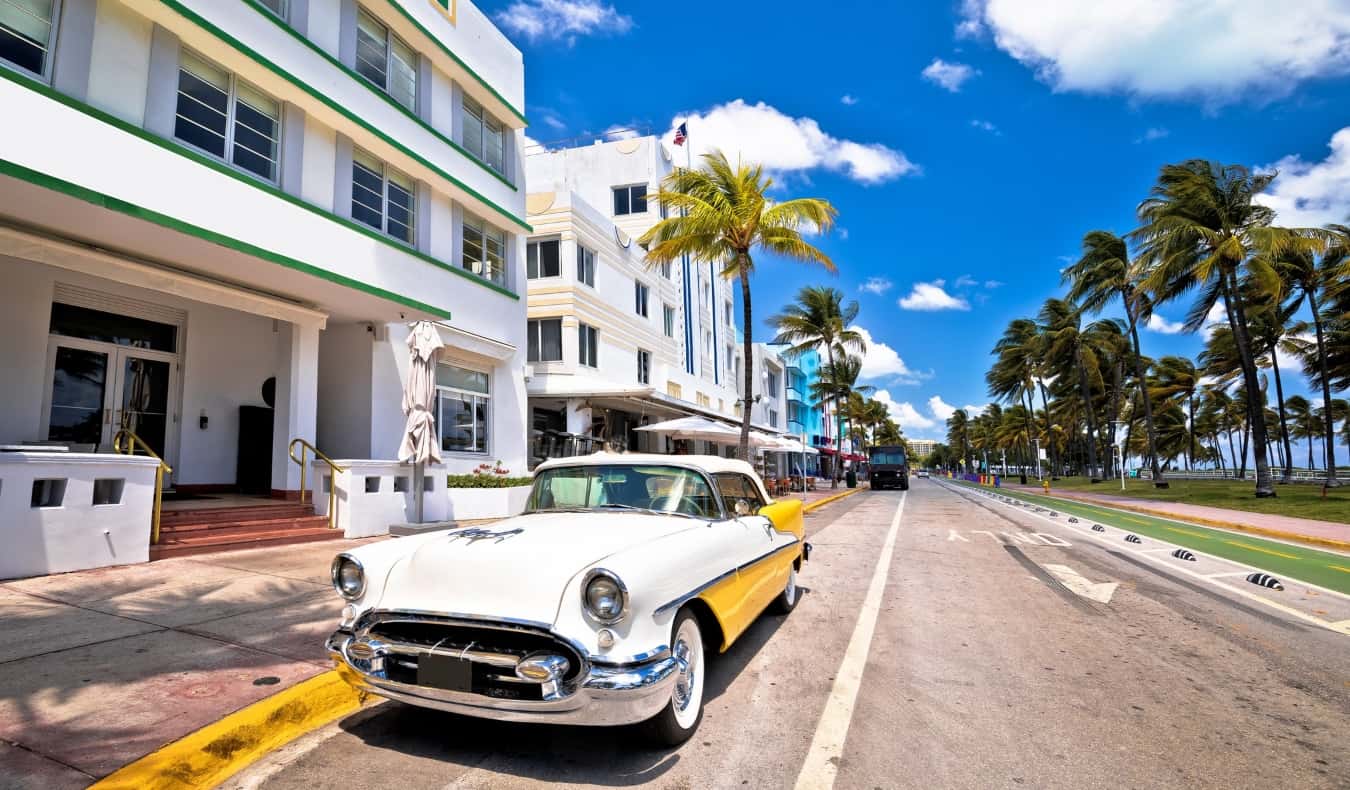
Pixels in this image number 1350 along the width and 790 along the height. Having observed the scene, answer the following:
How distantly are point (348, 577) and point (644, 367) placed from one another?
2281 centimetres

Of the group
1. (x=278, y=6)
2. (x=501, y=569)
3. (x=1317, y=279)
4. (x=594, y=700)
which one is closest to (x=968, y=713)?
(x=594, y=700)

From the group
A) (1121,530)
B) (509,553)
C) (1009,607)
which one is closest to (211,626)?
(509,553)

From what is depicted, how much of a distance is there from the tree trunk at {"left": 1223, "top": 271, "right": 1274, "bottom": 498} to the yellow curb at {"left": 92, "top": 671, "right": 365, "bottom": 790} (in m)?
24.7

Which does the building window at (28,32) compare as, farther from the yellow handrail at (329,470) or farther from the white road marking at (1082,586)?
the white road marking at (1082,586)

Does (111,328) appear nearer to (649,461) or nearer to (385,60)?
(385,60)

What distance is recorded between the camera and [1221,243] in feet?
69.7

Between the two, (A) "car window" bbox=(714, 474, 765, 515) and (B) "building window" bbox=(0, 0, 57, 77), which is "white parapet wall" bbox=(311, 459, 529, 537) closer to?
(A) "car window" bbox=(714, 474, 765, 515)

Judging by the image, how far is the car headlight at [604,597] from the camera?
284 centimetres

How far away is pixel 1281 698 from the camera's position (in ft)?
12.8

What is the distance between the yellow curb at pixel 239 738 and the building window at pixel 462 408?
10.1m

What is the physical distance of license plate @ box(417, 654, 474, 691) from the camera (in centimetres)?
281

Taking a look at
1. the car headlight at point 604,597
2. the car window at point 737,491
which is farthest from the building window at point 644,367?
the car headlight at point 604,597

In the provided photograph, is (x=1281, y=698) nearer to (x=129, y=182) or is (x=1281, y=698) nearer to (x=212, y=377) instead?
(x=129, y=182)

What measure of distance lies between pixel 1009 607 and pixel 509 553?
5.34m
